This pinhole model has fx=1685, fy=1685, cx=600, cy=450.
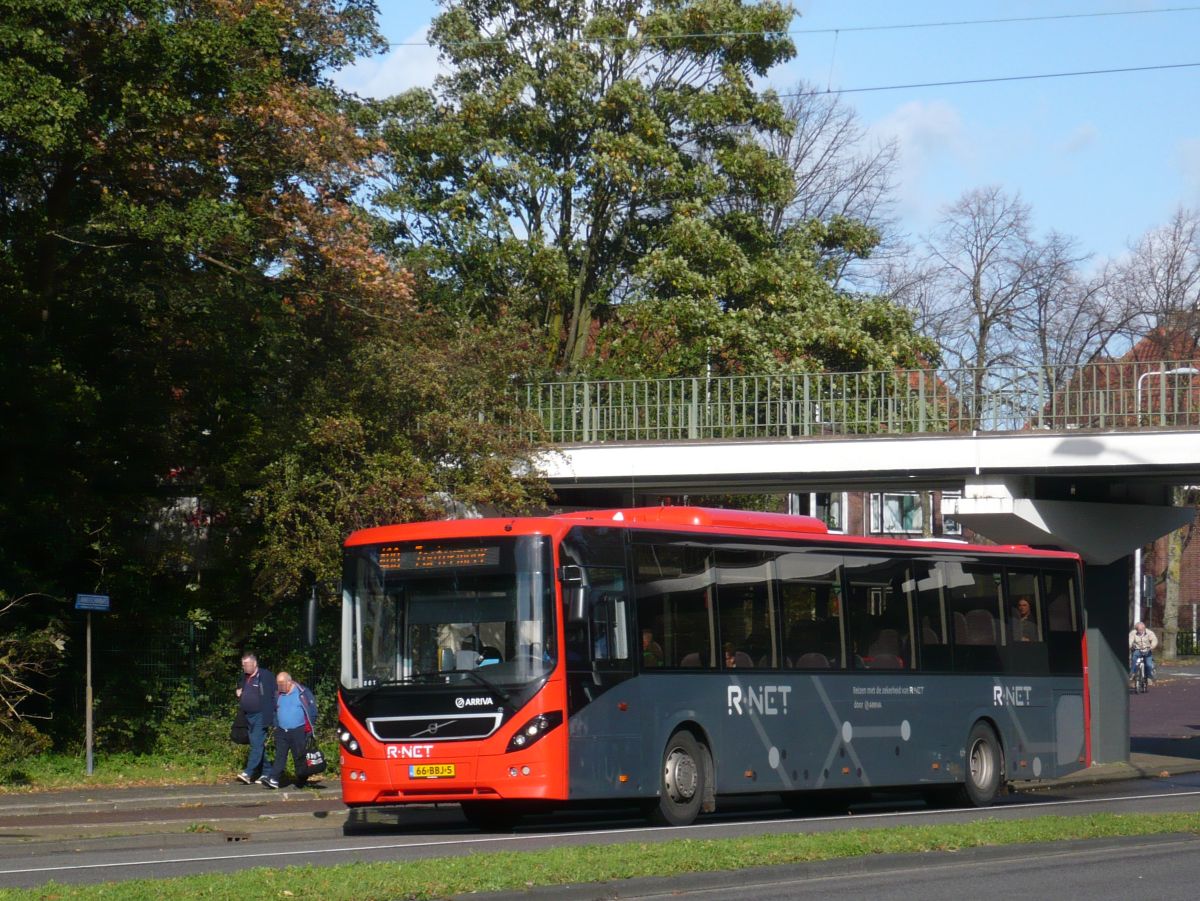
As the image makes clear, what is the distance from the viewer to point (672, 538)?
17.2 m

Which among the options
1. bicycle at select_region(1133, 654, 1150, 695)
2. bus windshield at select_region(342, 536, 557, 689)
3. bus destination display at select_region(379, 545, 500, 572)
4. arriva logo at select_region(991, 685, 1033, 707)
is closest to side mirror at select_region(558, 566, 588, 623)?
bus windshield at select_region(342, 536, 557, 689)

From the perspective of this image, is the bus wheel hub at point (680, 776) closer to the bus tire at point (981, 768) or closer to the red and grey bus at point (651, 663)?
the red and grey bus at point (651, 663)

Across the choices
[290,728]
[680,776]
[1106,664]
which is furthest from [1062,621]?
[290,728]

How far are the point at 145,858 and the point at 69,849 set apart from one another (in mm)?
1541

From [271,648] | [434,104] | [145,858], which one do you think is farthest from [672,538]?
[434,104]

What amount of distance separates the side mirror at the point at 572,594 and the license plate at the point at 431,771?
5.96ft

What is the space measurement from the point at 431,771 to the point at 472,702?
0.80 metres

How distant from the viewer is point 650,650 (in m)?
16.8

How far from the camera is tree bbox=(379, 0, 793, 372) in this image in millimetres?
36312

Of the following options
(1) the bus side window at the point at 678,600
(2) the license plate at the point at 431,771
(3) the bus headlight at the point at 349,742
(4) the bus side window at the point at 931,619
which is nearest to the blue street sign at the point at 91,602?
(3) the bus headlight at the point at 349,742

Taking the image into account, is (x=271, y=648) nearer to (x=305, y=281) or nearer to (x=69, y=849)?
(x=305, y=281)

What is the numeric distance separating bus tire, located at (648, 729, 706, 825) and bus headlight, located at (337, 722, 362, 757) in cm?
296

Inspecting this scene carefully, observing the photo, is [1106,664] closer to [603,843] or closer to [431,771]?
[431,771]

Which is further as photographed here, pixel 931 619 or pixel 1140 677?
pixel 1140 677
